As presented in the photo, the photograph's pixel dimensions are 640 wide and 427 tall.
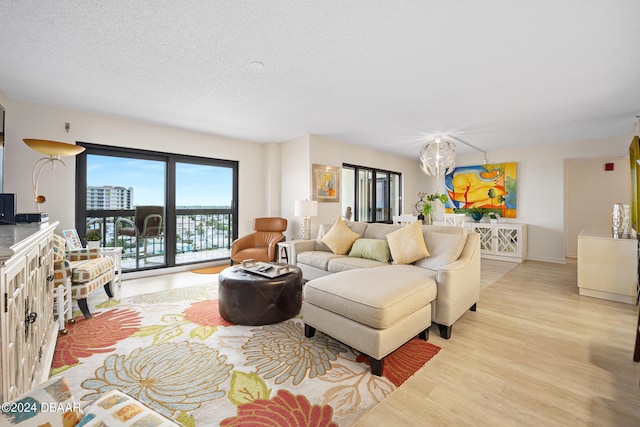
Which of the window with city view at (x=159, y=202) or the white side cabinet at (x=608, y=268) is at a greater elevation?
the window with city view at (x=159, y=202)

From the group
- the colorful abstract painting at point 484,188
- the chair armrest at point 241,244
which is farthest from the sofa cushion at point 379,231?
the colorful abstract painting at point 484,188

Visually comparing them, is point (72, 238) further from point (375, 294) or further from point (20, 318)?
point (375, 294)

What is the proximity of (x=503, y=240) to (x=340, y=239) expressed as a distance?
13.8 ft

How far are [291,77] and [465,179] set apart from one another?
18.0ft

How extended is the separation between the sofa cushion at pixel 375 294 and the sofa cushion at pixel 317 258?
1006 millimetres

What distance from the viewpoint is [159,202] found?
4578 mm

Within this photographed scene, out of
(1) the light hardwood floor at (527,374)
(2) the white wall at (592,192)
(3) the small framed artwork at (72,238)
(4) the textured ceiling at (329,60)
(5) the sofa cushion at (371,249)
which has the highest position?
(4) the textured ceiling at (329,60)

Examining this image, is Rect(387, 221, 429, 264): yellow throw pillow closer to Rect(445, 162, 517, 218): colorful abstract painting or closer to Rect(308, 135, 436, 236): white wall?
Rect(308, 135, 436, 236): white wall

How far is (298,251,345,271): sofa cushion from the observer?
3419 millimetres

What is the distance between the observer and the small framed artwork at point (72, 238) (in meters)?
3.37

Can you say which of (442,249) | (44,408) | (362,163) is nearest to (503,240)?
(362,163)

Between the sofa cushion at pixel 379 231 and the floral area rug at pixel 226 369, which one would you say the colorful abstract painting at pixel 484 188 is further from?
the floral area rug at pixel 226 369

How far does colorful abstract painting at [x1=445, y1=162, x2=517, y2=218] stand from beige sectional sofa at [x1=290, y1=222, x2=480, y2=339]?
4006 millimetres

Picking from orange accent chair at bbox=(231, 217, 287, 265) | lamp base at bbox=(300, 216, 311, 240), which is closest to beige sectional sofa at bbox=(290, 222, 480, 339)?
orange accent chair at bbox=(231, 217, 287, 265)
